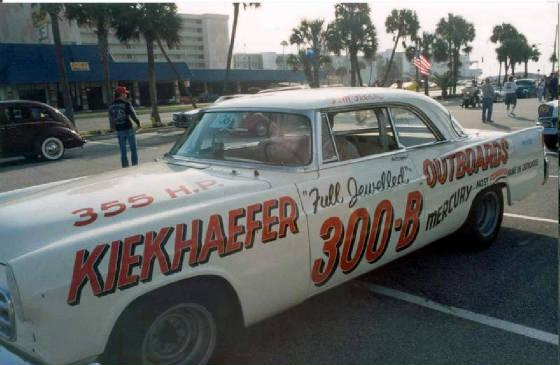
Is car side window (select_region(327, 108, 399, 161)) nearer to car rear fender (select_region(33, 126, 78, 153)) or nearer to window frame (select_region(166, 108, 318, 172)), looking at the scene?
window frame (select_region(166, 108, 318, 172))

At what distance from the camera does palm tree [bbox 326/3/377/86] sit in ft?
143

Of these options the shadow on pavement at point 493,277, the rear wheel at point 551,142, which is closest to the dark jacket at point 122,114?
the shadow on pavement at point 493,277

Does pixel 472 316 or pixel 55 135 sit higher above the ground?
pixel 55 135

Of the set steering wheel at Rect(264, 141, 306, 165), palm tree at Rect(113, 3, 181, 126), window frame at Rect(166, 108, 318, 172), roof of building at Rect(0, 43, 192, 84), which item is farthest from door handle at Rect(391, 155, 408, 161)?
roof of building at Rect(0, 43, 192, 84)

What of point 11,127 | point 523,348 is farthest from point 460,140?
point 11,127

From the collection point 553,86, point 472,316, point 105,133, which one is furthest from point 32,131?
point 553,86

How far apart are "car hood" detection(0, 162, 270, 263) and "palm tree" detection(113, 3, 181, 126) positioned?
21.6m

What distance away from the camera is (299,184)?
316 centimetres

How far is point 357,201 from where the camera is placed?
339 centimetres

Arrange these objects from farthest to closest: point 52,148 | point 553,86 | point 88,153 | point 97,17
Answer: point 97,17, point 553,86, point 88,153, point 52,148

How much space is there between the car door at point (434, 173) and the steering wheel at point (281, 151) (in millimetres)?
1108

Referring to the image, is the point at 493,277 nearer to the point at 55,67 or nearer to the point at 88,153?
the point at 88,153

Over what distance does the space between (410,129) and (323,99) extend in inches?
40.9

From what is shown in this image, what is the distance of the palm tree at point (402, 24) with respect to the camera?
4694 centimetres
